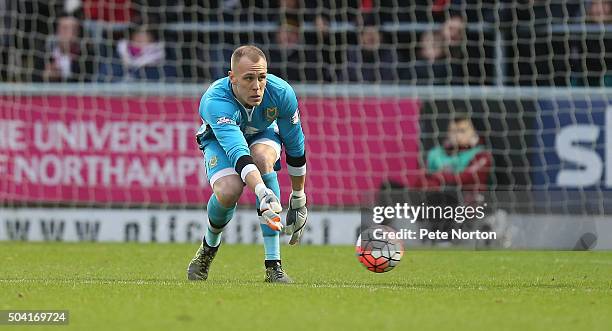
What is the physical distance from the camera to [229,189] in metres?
8.10

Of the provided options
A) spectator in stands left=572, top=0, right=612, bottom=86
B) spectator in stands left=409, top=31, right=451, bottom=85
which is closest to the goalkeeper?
spectator in stands left=409, top=31, right=451, bottom=85

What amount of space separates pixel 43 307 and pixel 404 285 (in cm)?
259

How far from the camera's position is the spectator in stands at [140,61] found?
1470cm

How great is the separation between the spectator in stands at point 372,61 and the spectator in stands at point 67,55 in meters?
3.14

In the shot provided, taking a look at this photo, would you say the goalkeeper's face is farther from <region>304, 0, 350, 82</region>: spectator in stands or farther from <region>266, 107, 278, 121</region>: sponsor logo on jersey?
<region>304, 0, 350, 82</region>: spectator in stands

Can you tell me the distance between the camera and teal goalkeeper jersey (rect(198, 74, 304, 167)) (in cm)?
800

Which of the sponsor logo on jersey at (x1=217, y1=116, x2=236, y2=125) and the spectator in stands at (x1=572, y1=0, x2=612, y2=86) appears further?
the spectator in stands at (x1=572, y1=0, x2=612, y2=86)

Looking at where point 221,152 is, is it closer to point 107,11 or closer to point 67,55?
point 67,55

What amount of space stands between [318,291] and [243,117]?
137cm

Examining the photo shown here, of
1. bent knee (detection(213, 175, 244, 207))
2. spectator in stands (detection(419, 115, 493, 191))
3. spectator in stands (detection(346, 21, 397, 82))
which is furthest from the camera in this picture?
spectator in stands (detection(346, 21, 397, 82))

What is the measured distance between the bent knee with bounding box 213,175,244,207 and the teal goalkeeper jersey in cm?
14

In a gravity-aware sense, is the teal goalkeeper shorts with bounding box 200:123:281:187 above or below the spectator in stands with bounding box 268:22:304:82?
below

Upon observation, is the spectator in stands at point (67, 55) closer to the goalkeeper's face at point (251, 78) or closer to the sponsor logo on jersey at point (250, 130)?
the sponsor logo on jersey at point (250, 130)

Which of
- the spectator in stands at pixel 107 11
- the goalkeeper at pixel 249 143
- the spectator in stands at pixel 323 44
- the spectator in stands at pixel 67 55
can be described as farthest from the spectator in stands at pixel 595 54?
the goalkeeper at pixel 249 143
